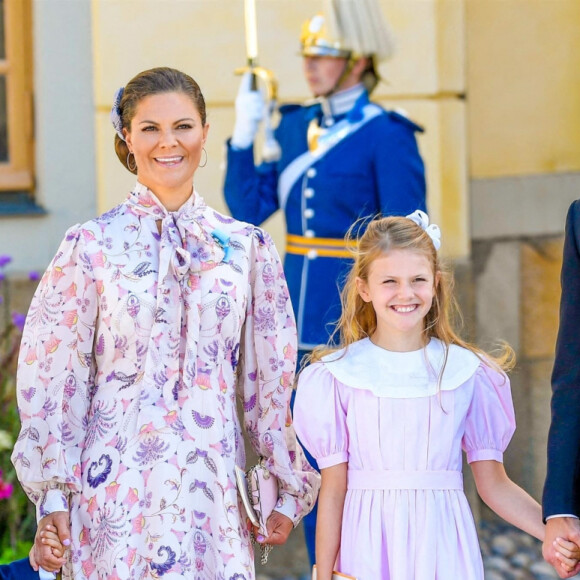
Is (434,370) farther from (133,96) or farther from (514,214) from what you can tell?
(514,214)

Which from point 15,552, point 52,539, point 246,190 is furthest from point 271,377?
point 15,552

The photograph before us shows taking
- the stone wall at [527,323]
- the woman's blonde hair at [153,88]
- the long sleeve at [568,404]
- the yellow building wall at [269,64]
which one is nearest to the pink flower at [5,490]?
the yellow building wall at [269,64]

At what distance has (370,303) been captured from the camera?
10.6ft

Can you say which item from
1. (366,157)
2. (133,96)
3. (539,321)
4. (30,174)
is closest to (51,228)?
(30,174)

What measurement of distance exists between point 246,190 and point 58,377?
1.69 metres

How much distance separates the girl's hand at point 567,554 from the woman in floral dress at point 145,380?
624 mm

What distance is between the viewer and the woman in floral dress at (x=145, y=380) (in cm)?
290

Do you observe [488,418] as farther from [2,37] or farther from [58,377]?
[2,37]

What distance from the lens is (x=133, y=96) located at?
3055mm

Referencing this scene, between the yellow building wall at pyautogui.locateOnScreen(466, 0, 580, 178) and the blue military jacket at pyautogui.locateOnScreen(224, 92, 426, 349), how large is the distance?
1.40 meters

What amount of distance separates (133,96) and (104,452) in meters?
0.78

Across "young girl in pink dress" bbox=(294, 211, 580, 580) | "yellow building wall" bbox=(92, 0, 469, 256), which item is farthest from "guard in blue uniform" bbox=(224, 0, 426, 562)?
"young girl in pink dress" bbox=(294, 211, 580, 580)

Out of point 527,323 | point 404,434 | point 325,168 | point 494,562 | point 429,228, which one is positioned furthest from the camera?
point 527,323

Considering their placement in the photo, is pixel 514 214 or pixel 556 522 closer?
pixel 556 522
